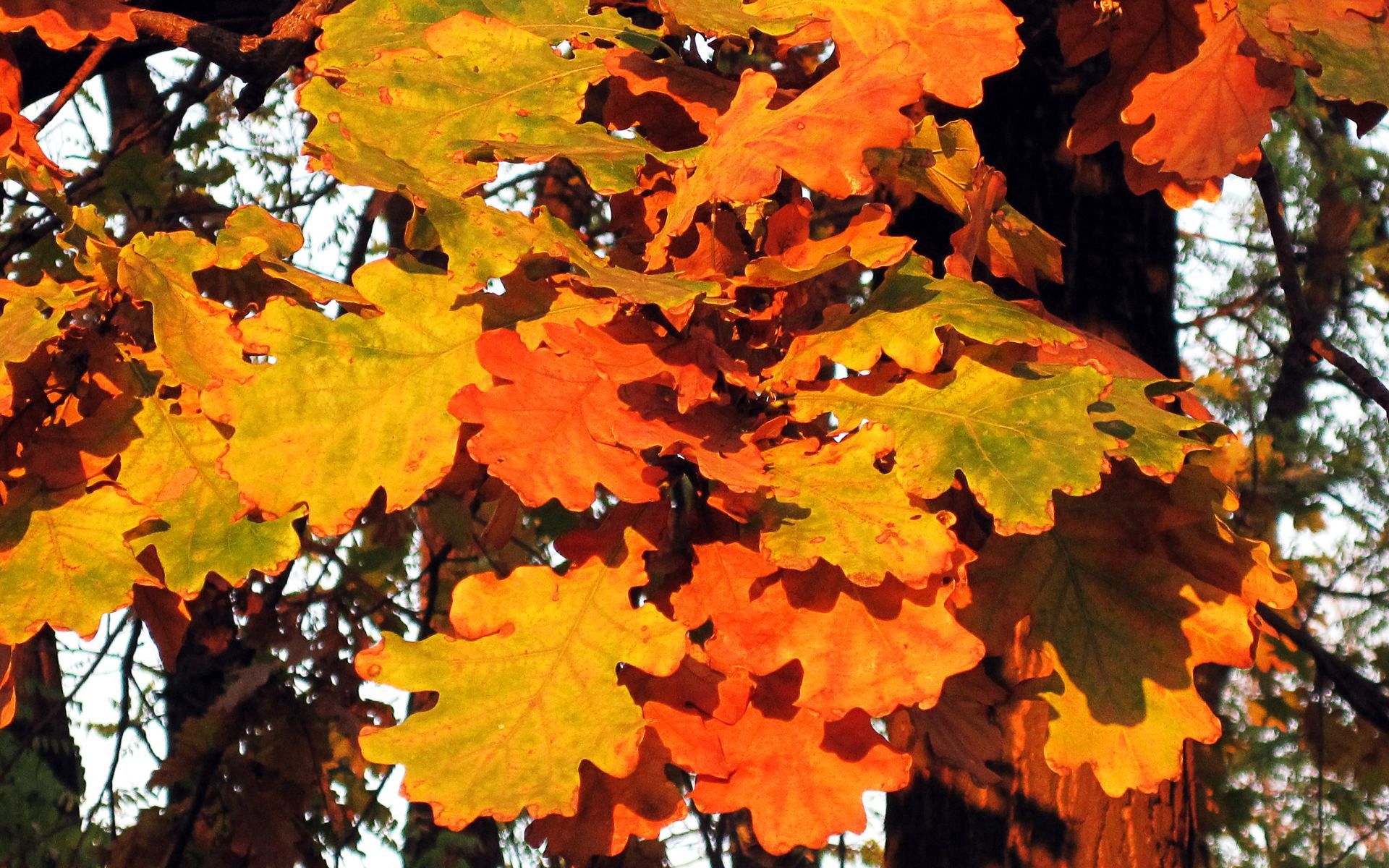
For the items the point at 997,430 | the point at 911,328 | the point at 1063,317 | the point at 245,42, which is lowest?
the point at 997,430

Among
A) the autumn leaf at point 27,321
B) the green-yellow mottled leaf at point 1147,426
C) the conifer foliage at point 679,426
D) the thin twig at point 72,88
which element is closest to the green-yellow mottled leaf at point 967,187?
the conifer foliage at point 679,426

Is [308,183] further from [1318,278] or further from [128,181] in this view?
[1318,278]

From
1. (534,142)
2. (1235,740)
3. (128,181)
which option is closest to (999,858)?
(534,142)

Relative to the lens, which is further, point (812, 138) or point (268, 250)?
point (268, 250)

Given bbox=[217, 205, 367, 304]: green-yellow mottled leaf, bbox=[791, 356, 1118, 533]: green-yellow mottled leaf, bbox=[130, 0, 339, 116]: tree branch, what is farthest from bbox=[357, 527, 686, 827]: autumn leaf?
bbox=[130, 0, 339, 116]: tree branch

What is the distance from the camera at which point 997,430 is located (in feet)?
3.65

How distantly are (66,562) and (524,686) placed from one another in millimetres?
509

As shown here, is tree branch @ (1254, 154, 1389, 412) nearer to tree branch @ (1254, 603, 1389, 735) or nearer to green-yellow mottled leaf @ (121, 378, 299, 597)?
tree branch @ (1254, 603, 1389, 735)

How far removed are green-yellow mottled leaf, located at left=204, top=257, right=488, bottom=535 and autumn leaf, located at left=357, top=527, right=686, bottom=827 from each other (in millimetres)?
122

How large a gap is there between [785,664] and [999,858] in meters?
0.98

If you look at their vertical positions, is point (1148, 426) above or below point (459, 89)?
below

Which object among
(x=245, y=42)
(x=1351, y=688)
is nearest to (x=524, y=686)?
(x=245, y=42)

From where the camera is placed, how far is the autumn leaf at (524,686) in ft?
3.42

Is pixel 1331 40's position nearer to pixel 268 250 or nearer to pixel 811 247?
pixel 811 247
